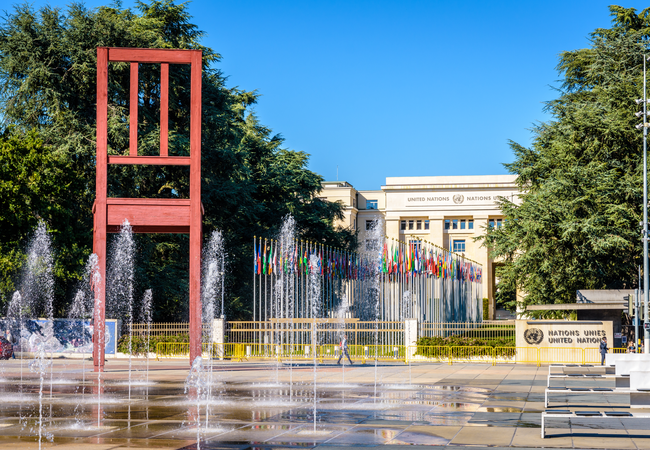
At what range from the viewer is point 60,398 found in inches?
723

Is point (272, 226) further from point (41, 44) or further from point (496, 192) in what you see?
point (496, 192)

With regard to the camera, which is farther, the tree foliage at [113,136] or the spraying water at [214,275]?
the spraying water at [214,275]

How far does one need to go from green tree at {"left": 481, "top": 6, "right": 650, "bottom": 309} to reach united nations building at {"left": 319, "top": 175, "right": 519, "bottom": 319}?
45.5 meters

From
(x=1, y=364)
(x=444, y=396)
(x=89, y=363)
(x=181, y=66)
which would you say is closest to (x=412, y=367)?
(x=444, y=396)

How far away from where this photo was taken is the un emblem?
108ft

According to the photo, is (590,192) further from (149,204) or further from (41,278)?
(41,278)

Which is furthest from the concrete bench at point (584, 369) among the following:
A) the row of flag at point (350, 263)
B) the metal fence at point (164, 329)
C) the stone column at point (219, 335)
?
the metal fence at point (164, 329)

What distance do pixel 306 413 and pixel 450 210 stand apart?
79.9 meters

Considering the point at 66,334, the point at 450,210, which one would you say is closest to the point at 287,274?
the point at 66,334

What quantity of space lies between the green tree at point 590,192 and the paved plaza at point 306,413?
16574 mm

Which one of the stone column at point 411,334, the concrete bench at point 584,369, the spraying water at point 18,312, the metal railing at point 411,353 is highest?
the spraying water at point 18,312

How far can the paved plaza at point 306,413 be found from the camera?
11.9m

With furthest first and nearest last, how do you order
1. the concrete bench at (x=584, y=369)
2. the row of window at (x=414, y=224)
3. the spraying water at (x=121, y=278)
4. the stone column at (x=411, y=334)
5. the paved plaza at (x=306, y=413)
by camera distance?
the row of window at (x=414, y=224) < the spraying water at (x=121, y=278) < the stone column at (x=411, y=334) < the concrete bench at (x=584, y=369) < the paved plaza at (x=306, y=413)

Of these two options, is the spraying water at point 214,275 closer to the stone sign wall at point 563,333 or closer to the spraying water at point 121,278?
the spraying water at point 121,278
